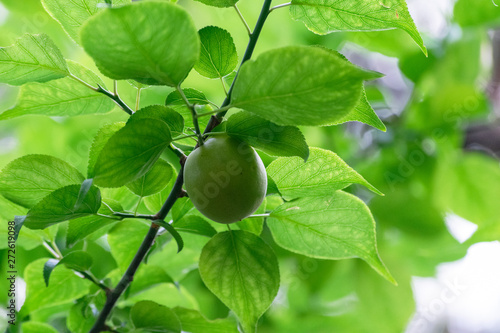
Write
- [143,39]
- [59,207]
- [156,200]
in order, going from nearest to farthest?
[143,39], [59,207], [156,200]

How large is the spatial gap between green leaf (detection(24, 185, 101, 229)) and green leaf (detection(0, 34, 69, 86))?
4.2 inches

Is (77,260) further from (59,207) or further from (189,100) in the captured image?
(189,100)

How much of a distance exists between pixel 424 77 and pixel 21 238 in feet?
3.08

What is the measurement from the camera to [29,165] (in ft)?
1.51

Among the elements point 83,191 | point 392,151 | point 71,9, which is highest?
point 71,9

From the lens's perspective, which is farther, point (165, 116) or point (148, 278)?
point (148, 278)

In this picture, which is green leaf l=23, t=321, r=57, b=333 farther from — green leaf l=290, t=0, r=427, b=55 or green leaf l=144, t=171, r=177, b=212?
green leaf l=290, t=0, r=427, b=55

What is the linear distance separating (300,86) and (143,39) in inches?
4.2

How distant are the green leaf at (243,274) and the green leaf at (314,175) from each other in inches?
2.4

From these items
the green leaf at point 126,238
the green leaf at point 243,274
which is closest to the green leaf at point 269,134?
the green leaf at point 243,274

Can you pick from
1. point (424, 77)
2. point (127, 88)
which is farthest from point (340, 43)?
point (127, 88)

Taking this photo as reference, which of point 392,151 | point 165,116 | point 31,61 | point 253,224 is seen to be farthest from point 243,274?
point 392,151

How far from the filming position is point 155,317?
0.51 m

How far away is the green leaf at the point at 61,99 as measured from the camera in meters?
0.49
